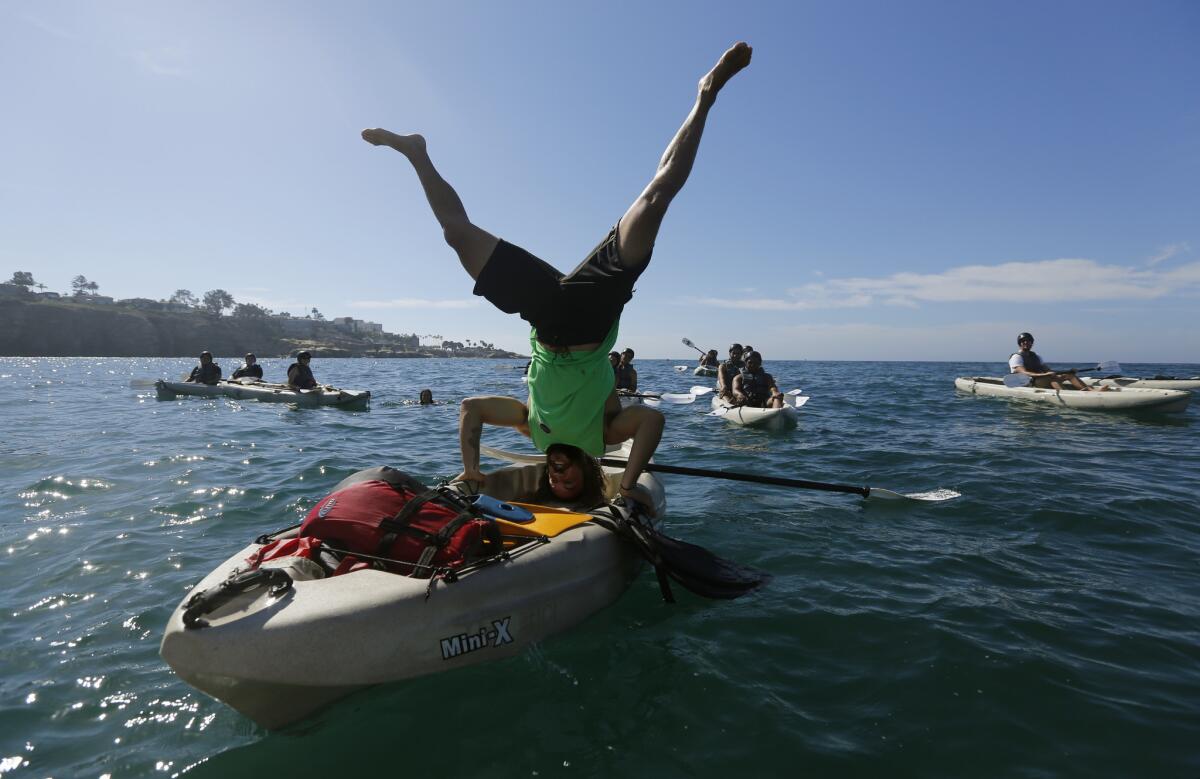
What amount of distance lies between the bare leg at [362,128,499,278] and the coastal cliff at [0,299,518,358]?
114706 mm

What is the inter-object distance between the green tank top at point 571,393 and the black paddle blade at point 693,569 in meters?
0.78

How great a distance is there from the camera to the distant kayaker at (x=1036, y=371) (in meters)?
14.6

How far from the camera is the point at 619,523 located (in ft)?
12.5

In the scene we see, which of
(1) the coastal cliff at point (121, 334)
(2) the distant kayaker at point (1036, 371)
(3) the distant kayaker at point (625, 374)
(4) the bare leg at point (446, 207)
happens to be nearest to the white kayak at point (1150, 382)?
(2) the distant kayaker at point (1036, 371)

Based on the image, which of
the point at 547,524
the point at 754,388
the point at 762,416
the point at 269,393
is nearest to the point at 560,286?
the point at 547,524

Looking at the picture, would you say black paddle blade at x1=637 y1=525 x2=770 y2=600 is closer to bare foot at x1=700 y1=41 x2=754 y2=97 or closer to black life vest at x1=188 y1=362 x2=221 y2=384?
bare foot at x1=700 y1=41 x2=754 y2=97

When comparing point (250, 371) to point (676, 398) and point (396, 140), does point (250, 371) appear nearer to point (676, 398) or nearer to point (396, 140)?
point (676, 398)

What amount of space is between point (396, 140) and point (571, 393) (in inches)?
72.6

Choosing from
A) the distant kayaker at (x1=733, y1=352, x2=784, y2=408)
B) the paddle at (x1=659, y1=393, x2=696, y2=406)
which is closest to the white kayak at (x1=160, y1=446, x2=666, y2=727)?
the distant kayaker at (x1=733, y1=352, x2=784, y2=408)

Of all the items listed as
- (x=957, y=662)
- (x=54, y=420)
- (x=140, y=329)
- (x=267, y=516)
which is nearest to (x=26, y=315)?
(x=140, y=329)

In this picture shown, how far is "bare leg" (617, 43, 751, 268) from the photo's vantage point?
3061 millimetres

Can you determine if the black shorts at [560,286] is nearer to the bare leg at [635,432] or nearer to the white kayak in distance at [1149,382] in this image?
the bare leg at [635,432]

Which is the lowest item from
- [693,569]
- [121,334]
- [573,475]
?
[693,569]

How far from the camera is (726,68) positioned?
321 cm
